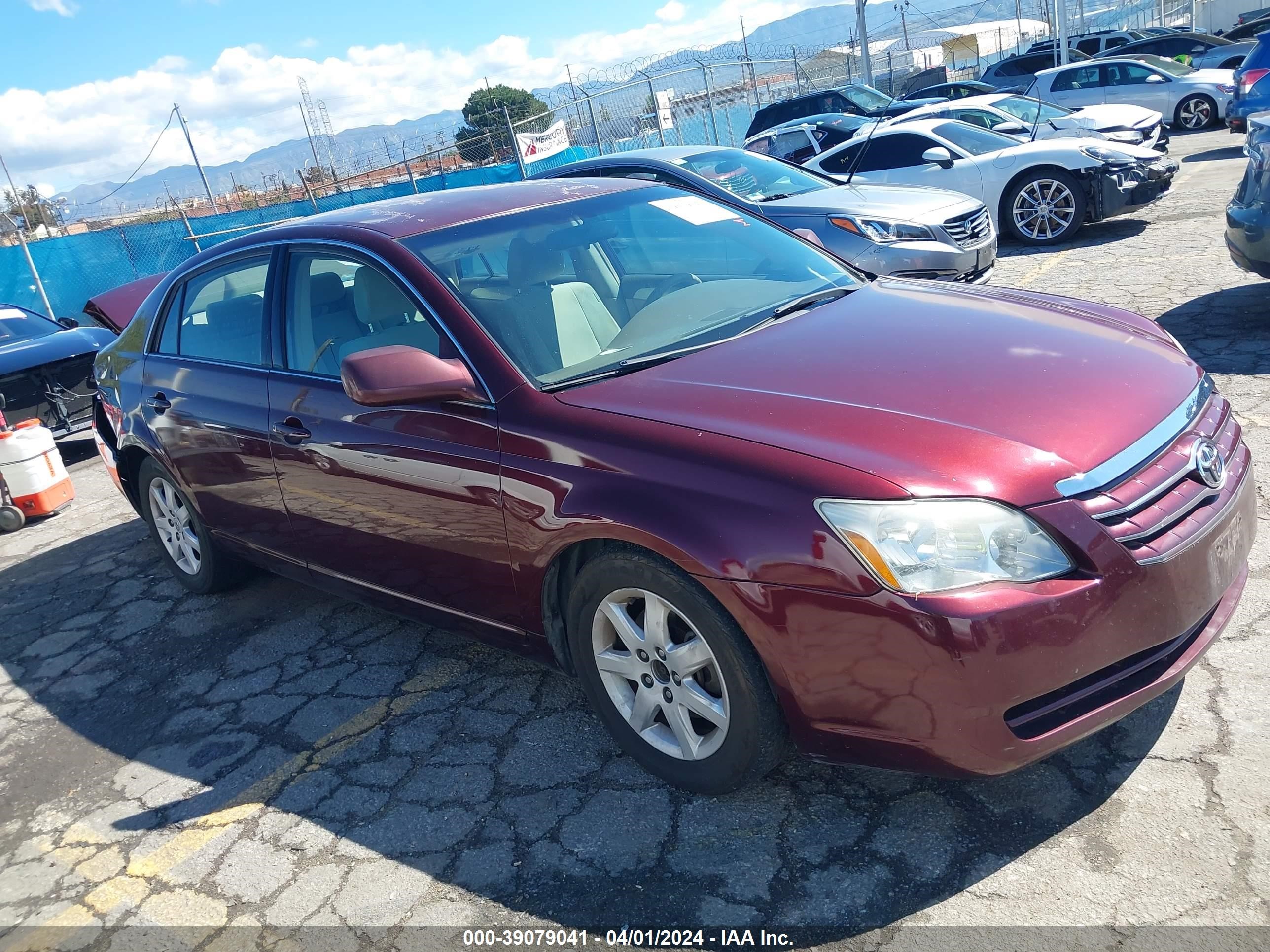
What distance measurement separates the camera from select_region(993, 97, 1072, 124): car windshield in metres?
12.7

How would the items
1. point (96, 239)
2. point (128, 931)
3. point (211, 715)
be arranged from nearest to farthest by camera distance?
point (128, 931) → point (211, 715) → point (96, 239)

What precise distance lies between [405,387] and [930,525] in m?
1.53

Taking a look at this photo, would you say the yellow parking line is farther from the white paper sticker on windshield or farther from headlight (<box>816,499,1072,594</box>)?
headlight (<box>816,499,1072,594</box>)

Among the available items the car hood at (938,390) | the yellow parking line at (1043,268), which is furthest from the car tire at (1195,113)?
the car hood at (938,390)

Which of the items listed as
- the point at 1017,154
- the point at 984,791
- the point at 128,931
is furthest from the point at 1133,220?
the point at 128,931

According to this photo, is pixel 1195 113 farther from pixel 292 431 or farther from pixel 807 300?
pixel 292 431

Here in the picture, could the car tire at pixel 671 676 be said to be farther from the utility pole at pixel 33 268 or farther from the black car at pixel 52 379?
the utility pole at pixel 33 268

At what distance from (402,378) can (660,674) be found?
112cm

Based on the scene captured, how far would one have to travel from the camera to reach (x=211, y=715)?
154 inches

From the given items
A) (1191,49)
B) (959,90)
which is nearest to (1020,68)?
(1191,49)

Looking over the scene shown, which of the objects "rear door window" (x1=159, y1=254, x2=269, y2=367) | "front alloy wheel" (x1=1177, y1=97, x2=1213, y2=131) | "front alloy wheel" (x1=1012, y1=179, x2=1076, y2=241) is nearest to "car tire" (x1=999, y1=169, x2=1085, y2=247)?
"front alloy wheel" (x1=1012, y1=179, x2=1076, y2=241)

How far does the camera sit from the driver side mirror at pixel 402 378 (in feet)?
9.72

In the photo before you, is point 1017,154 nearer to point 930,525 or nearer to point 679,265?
point 679,265

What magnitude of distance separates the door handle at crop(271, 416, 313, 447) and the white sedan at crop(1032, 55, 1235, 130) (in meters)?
17.7
